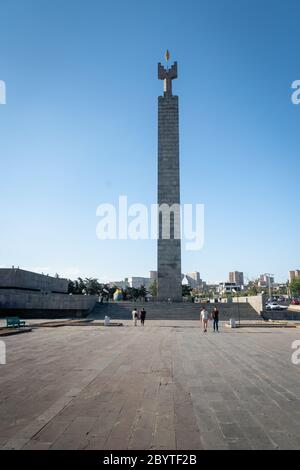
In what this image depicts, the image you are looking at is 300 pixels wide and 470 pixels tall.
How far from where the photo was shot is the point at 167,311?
39625 millimetres

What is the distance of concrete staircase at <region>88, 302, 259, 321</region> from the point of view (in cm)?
3788

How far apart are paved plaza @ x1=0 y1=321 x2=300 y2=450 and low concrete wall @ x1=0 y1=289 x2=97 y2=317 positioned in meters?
25.8

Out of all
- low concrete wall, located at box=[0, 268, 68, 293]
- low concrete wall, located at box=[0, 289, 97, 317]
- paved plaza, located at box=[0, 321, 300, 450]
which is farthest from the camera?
low concrete wall, located at box=[0, 268, 68, 293]

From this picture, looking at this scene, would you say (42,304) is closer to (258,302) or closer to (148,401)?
(258,302)

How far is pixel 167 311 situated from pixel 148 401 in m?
33.6

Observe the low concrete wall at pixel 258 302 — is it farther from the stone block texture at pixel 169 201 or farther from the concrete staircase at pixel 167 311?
the stone block texture at pixel 169 201

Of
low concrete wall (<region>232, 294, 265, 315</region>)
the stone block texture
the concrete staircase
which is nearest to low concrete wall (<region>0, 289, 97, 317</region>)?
the concrete staircase

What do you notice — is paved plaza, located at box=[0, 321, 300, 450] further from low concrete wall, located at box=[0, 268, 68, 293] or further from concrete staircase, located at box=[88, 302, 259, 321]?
low concrete wall, located at box=[0, 268, 68, 293]

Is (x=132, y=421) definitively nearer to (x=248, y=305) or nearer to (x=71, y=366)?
(x=71, y=366)

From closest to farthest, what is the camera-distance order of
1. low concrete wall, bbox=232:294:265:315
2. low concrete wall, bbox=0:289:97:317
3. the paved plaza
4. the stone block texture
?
the paved plaza, low concrete wall, bbox=0:289:97:317, low concrete wall, bbox=232:294:265:315, the stone block texture

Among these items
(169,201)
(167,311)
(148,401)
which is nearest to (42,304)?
(167,311)

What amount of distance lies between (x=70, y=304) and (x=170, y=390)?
3284 centimetres

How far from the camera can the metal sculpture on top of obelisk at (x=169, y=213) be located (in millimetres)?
48688
